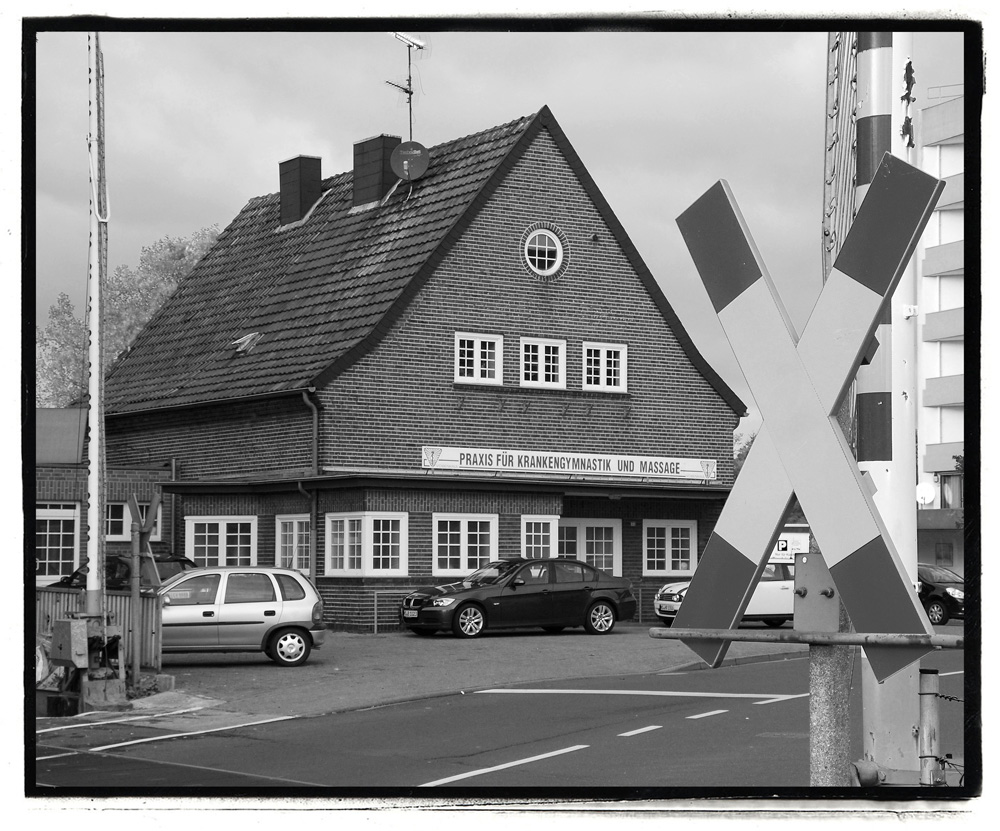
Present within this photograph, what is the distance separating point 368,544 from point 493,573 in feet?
9.86

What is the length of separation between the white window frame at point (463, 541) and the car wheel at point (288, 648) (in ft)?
26.9

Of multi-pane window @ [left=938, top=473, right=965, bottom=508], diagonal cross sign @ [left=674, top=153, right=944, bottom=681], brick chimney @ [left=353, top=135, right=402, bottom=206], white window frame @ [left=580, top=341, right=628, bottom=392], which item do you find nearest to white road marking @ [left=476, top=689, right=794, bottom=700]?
diagonal cross sign @ [left=674, top=153, right=944, bottom=681]

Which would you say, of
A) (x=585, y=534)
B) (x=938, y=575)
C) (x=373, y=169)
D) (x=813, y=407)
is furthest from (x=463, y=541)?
(x=813, y=407)

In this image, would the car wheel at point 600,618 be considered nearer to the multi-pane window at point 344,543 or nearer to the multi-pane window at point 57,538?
the multi-pane window at point 344,543

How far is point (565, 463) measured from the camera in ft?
108

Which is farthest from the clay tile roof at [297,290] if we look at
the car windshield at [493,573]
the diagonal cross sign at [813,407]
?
the diagonal cross sign at [813,407]

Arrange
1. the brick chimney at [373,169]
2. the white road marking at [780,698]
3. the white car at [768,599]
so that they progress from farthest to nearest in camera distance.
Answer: the brick chimney at [373,169]
the white car at [768,599]
the white road marking at [780,698]

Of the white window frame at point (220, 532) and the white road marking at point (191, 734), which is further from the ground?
the white window frame at point (220, 532)

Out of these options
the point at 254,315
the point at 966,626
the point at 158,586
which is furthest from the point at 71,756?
the point at 254,315

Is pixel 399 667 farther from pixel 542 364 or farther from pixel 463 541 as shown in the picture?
pixel 542 364

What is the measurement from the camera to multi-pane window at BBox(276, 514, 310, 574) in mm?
30250

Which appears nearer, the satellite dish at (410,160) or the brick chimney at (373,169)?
the satellite dish at (410,160)

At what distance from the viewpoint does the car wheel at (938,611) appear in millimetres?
33781

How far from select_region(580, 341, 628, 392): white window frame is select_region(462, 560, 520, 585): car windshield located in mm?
7337
